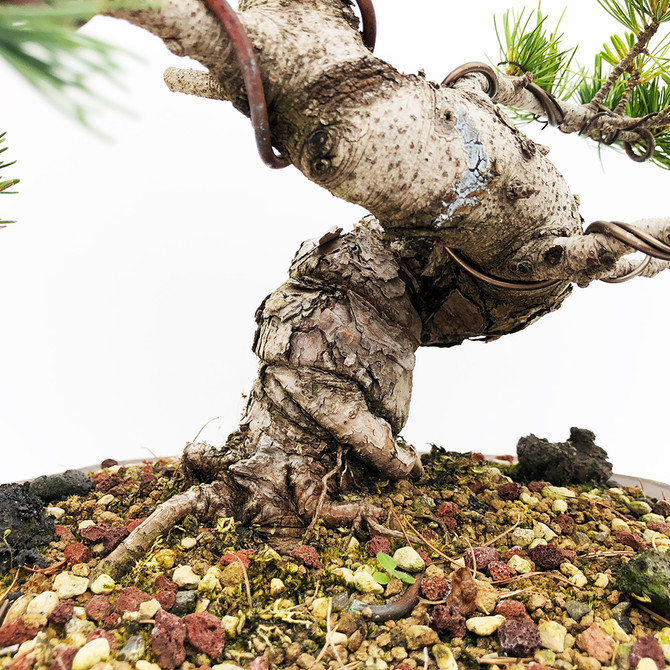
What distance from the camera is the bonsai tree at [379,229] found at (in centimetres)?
79

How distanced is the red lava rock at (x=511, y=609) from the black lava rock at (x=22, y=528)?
0.72 metres

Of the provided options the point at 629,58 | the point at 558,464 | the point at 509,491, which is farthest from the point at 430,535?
the point at 629,58

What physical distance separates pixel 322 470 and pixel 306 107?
630mm

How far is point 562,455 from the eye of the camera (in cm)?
138

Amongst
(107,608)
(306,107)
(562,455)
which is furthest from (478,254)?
(107,608)

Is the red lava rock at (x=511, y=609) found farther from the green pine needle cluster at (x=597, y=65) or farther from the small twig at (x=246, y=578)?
the green pine needle cluster at (x=597, y=65)

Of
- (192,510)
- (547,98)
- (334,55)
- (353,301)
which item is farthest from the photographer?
(547,98)

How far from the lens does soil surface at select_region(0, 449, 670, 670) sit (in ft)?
2.55

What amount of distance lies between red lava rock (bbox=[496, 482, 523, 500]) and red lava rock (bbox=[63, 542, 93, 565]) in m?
0.79

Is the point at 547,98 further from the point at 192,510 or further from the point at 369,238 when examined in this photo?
the point at 192,510

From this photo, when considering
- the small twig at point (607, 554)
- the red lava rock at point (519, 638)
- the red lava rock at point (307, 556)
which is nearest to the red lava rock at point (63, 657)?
the red lava rock at point (307, 556)

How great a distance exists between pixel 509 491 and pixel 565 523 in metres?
0.14

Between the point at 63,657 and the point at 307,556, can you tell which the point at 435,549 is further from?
the point at 63,657

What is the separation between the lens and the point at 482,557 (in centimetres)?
97
